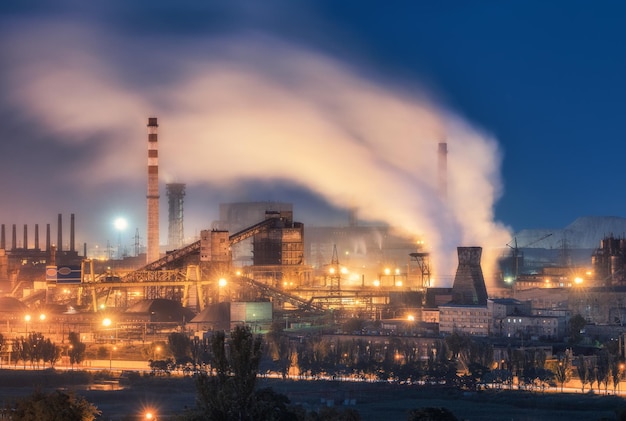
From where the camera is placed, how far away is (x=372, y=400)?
41.1 metres

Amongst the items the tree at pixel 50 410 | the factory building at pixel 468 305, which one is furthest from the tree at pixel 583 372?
the tree at pixel 50 410

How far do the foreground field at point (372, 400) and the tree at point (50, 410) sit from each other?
664 cm

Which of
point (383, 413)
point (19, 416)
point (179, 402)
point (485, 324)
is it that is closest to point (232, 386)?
point (19, 416)

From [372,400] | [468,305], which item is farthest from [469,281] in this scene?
[372,400]

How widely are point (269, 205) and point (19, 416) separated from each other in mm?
83496

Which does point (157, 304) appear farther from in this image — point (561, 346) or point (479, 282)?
point (561, 346)

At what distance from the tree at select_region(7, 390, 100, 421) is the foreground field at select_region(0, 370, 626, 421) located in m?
6.64

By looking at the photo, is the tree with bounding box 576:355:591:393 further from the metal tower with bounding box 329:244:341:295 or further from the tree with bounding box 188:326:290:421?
the metal tower with bounding box 329:244:341:295

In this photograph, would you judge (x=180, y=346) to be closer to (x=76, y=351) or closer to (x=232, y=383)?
(x=76, y=351)

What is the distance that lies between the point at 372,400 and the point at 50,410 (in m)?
14.6

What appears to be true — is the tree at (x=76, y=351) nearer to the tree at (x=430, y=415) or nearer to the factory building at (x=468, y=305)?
the factory building at (x=468, y=305)

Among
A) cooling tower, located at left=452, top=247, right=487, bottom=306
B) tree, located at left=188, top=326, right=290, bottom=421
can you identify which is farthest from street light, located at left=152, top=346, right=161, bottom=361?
tree, located at left=188, top=326, right=290, bottom=421

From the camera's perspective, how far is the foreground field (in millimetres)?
38594

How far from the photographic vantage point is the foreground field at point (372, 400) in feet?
127
